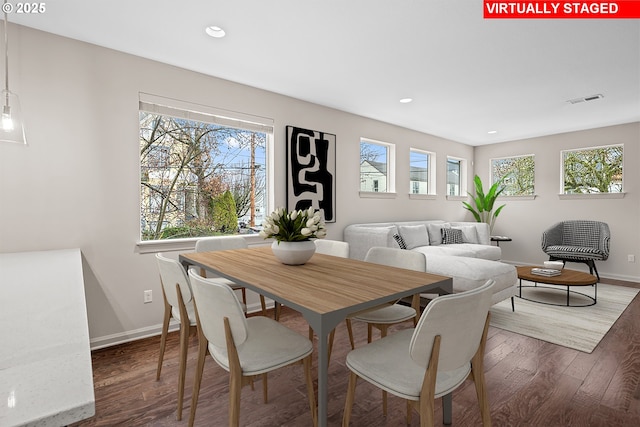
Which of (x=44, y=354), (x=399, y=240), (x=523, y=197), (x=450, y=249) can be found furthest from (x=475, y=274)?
(x=523, y=197)

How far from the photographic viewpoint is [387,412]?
175 centimetres

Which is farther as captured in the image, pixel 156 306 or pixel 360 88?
pixel 360 88

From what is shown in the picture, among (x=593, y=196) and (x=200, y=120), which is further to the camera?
(x=593, y=196)

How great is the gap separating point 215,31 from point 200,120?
99cm

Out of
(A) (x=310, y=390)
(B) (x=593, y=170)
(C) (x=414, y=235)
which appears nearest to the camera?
(A) (x=310, y=390)

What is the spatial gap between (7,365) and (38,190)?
86.7 inches

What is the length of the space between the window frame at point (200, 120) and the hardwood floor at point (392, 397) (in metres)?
0.87

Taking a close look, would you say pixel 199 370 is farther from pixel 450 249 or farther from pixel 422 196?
pixel 422 196

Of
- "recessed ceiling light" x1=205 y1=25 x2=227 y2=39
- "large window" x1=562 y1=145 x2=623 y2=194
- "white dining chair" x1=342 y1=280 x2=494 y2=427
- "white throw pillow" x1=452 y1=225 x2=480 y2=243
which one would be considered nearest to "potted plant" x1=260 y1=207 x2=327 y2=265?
"white dining chair" x1=342 y1=280 x2=494 y2=427

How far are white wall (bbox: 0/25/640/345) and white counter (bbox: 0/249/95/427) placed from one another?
1.15m

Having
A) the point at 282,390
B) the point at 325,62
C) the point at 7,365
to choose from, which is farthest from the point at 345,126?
the point at 7,365

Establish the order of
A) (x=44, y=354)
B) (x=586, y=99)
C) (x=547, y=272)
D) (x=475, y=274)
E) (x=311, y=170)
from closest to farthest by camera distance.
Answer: (x=44, y=354), (x=475, y=274), (x=547, y=272), (x=586, y=99), (x=311, y=170)

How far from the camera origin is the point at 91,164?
2566 millimetres

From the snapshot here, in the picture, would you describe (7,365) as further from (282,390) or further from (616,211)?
(616,211)
